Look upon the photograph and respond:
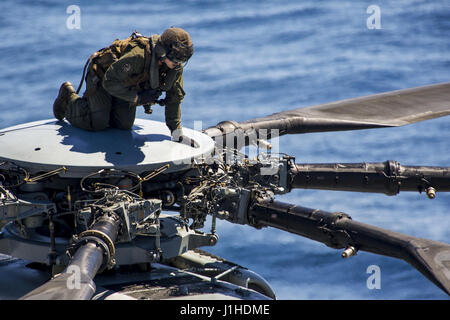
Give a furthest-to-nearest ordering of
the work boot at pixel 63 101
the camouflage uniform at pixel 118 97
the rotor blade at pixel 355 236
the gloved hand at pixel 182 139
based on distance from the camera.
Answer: the work boot at pixel 63 101 → the gloved hand at pixel 182 139 → the camouflage uniform at pixel 118 97 → the rotor blade at pixel 355 236

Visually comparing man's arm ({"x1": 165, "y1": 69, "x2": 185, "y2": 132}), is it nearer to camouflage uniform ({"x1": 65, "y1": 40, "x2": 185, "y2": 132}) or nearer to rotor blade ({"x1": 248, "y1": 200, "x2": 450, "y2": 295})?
camouflage uniform ({"x1": 65, "y1": 40, "x2": 185, "y2": 132})

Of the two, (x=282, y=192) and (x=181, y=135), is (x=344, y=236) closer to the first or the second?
(x=282, y=192)

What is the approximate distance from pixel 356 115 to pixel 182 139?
5.46 meters

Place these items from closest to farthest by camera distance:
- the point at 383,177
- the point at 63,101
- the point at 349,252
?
the point at 349,252
the point at 383,177
the point at 63,101

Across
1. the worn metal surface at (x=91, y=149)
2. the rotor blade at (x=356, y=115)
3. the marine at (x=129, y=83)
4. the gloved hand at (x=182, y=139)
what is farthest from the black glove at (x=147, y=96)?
the rotor blade at (x=356, y=115)

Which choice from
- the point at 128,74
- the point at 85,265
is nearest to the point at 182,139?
the point at 128,74

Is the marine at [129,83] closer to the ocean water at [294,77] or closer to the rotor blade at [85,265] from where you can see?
the rotor blade at [85,265]

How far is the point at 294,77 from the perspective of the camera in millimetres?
38438

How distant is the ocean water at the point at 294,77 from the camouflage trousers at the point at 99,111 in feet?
34.5

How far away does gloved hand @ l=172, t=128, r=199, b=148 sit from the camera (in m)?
17.6

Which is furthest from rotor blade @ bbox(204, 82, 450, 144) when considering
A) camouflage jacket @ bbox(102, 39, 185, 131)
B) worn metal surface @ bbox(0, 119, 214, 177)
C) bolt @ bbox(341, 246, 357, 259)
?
bolt @ bbox(341, 246, 357, 259)

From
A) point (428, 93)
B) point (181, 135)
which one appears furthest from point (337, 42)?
point (181, 135)

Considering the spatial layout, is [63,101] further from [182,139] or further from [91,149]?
[182,139]

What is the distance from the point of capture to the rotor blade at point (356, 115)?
2017 cm
